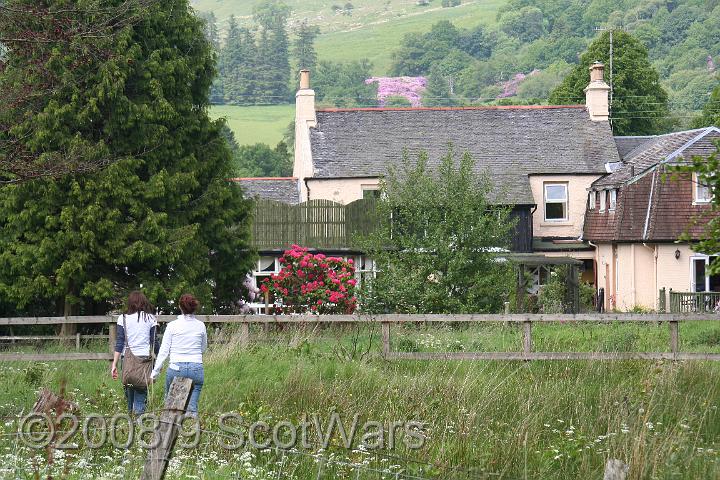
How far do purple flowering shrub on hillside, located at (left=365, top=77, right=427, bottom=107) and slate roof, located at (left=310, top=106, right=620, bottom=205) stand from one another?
386ft

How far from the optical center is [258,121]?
487 ft

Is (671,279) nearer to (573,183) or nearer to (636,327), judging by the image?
(573,183)

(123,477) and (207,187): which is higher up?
(207,187)

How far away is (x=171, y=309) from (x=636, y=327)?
1032 centimetres

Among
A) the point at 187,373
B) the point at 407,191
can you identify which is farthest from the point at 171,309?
the point at 187,373

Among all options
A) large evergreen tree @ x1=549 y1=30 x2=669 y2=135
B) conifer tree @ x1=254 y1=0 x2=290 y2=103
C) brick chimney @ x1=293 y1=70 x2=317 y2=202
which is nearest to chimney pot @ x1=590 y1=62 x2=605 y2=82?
brick chimney @ x1=293 y1=70 x2=317 y2=202

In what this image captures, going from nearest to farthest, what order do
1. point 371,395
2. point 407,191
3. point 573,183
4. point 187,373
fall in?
point 187,373, point 371,395, point 407,191, point 573,183

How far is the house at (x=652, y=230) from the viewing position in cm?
3922

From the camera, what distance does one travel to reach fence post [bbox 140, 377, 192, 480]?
7453mm

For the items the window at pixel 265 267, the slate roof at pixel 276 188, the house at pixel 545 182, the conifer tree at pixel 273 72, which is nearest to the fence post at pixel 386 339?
the house at pixel 545 182

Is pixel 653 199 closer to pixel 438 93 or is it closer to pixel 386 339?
pixel 386 339

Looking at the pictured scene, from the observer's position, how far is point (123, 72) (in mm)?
24672

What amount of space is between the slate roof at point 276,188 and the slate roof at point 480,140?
9.76 ft

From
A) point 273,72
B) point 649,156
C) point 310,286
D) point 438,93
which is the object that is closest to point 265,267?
point 310,286
